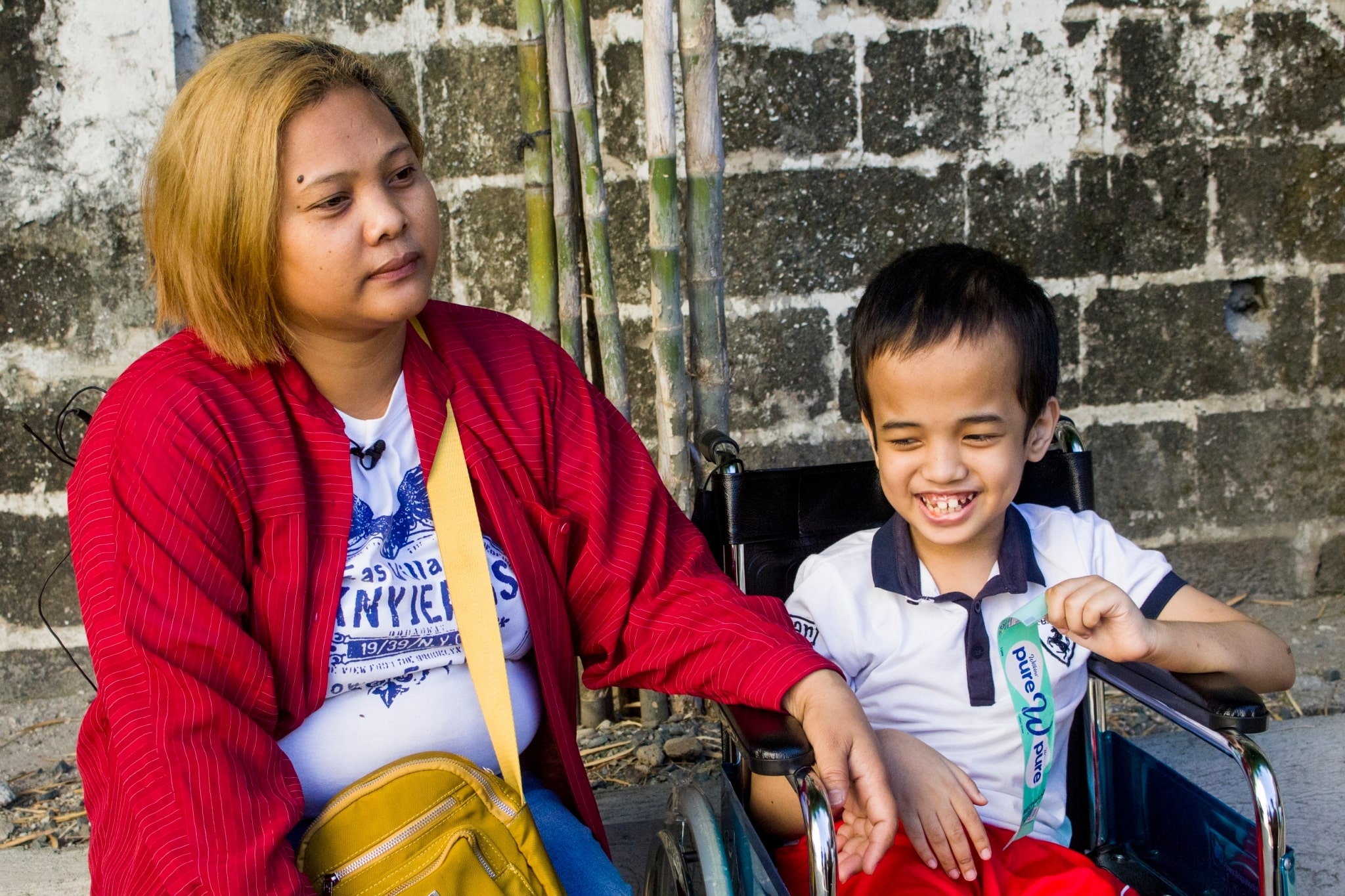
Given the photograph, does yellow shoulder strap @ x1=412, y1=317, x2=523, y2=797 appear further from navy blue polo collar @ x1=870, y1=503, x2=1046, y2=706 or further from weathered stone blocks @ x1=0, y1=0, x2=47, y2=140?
weathered stone blocks @ x1=0, y1=0, x2=47, y2=140

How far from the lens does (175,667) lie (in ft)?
4.71

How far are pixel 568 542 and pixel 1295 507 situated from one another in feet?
8.75

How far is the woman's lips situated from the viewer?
5.34ft

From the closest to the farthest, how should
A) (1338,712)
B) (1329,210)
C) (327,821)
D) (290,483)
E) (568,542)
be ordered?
(327,821) < (290,483) < (568,542) < (1338,712) < (1329,210)

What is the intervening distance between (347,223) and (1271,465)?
9.83 ft

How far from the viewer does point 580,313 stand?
2.79 meters

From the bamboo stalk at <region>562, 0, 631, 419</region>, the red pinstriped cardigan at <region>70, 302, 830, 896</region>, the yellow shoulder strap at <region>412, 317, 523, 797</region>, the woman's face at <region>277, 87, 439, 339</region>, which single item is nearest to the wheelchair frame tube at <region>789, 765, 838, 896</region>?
the red pinstriped cardigan at <region>70, 302, 830, 896</region>

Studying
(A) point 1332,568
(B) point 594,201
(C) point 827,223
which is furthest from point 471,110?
(A) point 1332,568

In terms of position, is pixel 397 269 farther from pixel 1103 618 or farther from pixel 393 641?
pixel 1103 618

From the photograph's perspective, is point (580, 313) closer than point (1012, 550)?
No

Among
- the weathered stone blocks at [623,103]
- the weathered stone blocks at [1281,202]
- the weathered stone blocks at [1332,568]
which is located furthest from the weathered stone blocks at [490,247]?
the weathered stone blocks at [1332,568]

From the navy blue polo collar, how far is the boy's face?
0.29ft

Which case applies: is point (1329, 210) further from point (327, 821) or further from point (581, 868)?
point (327, 821)

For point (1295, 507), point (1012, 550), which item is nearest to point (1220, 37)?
point (1295, 507)
